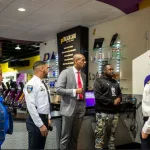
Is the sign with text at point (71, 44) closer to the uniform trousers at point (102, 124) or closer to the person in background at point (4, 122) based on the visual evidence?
the uniform trousers at point (102, 124)

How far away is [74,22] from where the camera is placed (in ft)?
19.9

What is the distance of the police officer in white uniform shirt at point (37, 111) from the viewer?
104 inches

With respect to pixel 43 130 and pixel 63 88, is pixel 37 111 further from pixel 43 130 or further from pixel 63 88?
pixel 63 88

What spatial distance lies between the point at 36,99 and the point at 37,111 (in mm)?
139

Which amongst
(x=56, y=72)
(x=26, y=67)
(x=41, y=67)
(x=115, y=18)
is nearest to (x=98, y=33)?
(x=115, y=18)

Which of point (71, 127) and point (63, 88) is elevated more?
point (63, 88)

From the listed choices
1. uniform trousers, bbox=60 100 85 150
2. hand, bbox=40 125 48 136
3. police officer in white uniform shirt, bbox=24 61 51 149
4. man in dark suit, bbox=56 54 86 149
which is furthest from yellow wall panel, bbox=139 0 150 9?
hand, bbox=40 125 48 136

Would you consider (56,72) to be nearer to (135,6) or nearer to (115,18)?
(115,18)

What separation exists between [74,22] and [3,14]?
1.75 metres

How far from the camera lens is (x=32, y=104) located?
2.65 m

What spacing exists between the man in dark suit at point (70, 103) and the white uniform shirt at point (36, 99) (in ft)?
1.81

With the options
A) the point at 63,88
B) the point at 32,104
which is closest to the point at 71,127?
the point at 63,88

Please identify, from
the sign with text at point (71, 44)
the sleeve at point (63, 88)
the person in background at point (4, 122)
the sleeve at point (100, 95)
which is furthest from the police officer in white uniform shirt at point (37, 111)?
the sign with text at point (71, 44)

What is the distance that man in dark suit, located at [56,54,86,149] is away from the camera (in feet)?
10.9
